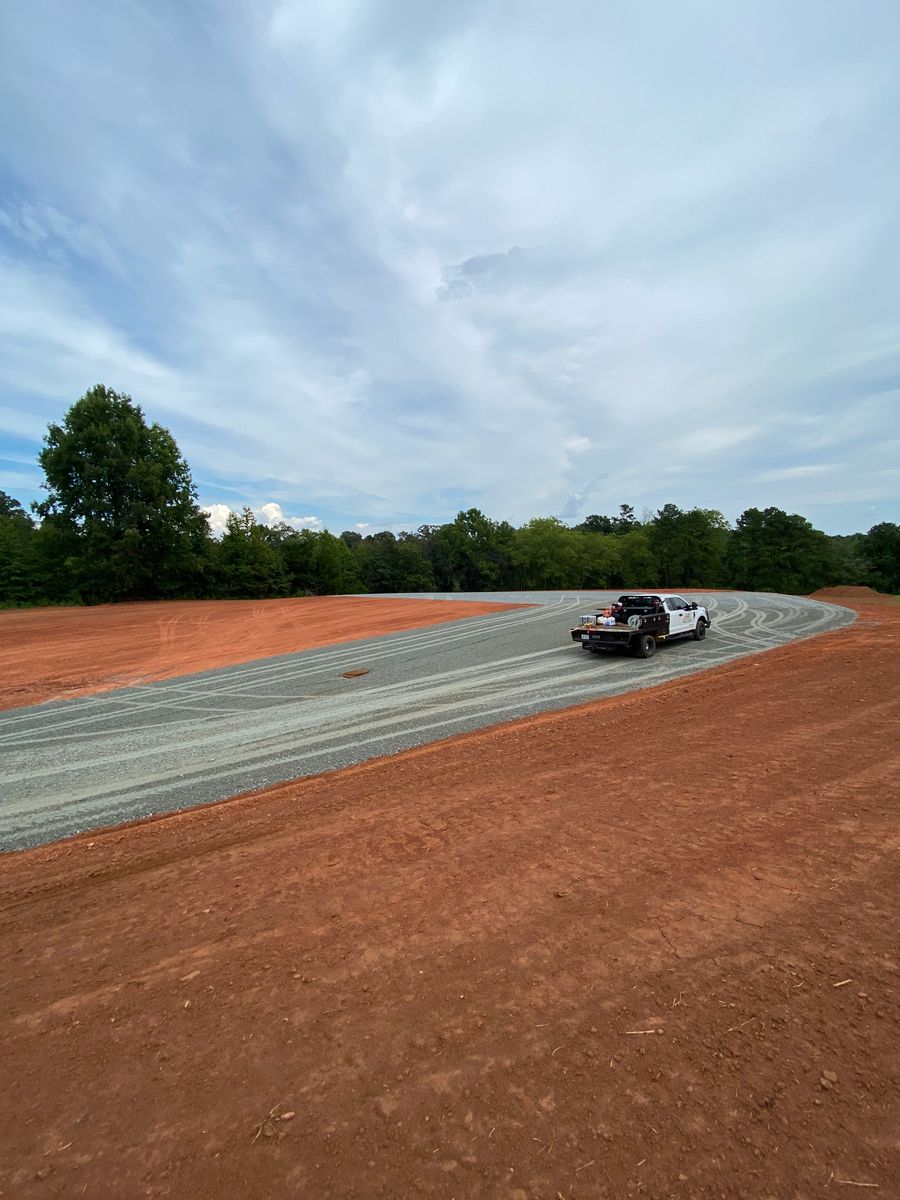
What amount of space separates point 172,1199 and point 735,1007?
110 inches

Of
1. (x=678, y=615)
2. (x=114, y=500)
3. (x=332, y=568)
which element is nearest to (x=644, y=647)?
(x=678, y=615)

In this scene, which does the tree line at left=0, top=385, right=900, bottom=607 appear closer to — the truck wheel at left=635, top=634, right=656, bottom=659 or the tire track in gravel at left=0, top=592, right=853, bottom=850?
the tire track in gravel at left=0, top=592, right=853, bottom=850

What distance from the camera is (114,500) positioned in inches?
1853

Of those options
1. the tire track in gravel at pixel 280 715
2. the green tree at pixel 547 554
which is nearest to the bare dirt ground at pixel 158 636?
the tire track in gravel at pixel 280 715

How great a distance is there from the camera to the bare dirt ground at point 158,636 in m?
16.7

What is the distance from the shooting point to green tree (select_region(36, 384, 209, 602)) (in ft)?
149

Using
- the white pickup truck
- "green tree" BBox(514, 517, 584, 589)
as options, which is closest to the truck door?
the white pickup truck

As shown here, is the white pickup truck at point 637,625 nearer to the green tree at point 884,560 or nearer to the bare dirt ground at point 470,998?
the bare dirt ground at point 470,998

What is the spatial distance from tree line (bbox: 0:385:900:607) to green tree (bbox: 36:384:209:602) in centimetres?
11

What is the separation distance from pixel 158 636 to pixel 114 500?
91.6 ft

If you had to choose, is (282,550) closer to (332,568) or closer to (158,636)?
Result: (332,568)

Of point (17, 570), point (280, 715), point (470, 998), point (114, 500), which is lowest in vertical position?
point (280, 715)

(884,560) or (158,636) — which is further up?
(884,560)

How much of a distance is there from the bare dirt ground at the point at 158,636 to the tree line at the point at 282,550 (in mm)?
9023
